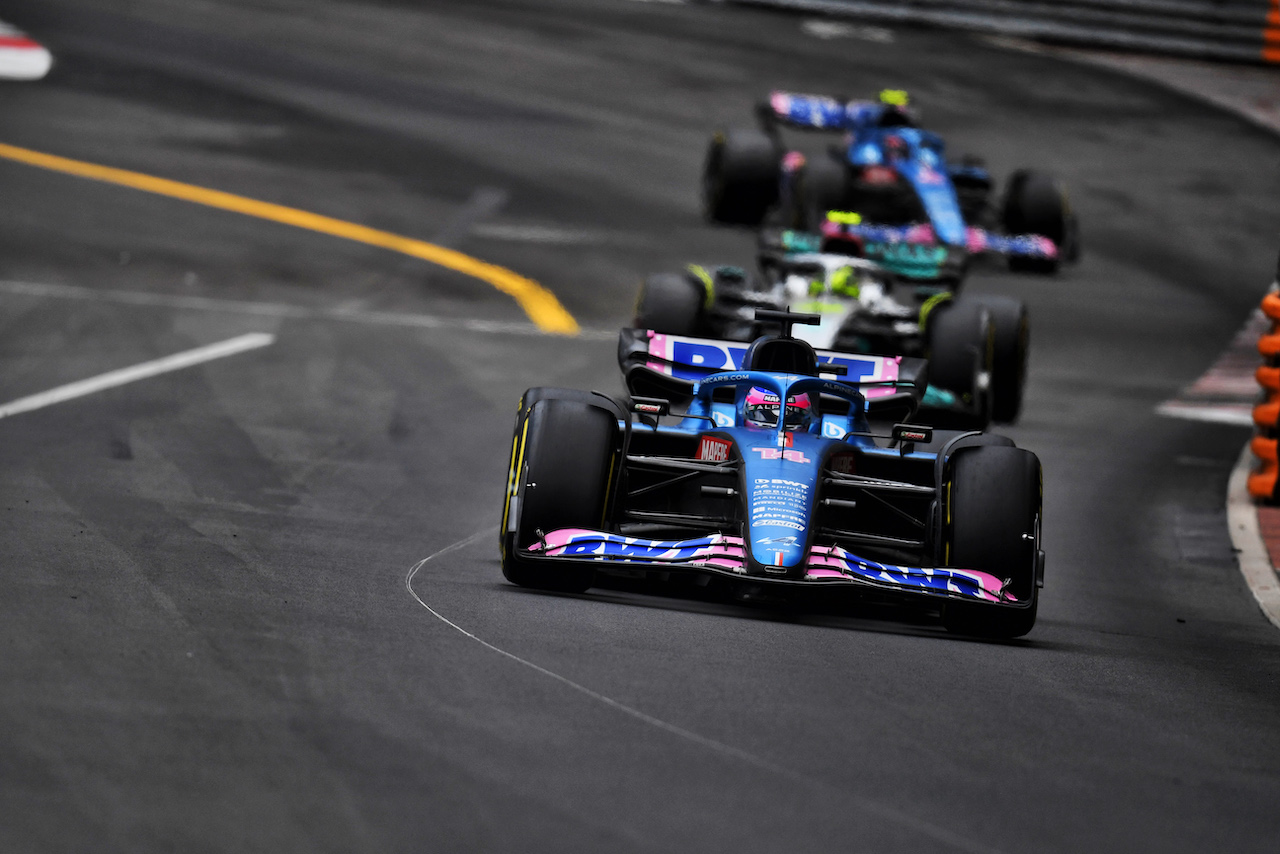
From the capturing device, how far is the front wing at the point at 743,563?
8.32 m

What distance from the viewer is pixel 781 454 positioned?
898cm

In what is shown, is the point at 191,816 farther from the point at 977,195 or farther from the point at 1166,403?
the point at 977,195

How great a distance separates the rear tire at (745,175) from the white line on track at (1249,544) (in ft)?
24.6

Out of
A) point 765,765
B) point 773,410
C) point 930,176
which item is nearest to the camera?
point 765,765

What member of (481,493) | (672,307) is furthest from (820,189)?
(481,493)

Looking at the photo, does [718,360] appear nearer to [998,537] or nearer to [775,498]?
[775,498]

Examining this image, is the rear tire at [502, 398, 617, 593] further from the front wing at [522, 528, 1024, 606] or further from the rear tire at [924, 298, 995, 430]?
the rear tire at [924, 298, 995, 430]

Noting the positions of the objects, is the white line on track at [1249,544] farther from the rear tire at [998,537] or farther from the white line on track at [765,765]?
the white line on track at [765,765]

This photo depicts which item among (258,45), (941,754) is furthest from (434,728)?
(258,45)

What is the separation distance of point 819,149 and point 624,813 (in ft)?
68.0

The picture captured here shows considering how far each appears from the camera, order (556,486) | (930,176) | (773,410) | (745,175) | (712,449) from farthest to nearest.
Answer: (745,175) → (930,176) → (712,449) → (773,410) → (556,486)

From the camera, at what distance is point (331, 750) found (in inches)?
233

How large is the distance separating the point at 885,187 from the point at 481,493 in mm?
9308

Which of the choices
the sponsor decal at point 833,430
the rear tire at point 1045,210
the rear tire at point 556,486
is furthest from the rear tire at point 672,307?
the rear tire at point 1045,210
